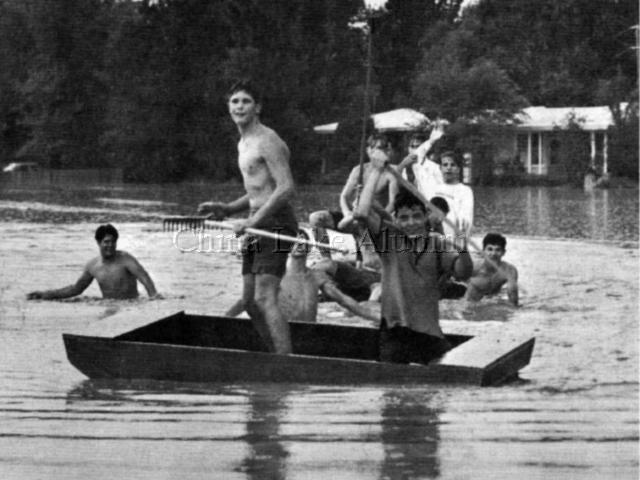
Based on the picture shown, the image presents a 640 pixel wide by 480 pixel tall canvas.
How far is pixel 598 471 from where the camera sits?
5820 mm

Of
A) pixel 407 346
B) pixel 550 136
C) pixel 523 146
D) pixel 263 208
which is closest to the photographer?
pixel 407 346

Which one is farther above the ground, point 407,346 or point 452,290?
point 407,346

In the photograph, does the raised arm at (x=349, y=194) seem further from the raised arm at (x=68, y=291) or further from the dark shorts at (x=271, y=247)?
the dark shorts at (x=271, y=247)

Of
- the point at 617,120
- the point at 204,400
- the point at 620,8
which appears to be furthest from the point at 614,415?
the point at 620,8

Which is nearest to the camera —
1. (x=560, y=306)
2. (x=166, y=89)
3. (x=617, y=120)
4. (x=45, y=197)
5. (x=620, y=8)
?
(x=560, y=306)

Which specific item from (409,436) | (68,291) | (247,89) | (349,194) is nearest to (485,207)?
(349,194)

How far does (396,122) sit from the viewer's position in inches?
2151

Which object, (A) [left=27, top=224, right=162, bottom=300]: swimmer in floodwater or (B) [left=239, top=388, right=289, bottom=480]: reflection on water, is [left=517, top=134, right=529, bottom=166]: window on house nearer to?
(A) [left=27, top=224, right=162, bottom=300]: swimmer in floodwater

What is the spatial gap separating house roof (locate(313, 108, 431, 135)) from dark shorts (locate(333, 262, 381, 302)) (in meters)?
35.2

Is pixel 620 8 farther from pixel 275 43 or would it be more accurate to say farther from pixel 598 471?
pixel 598 471

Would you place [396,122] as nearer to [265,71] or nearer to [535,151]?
[265,71]

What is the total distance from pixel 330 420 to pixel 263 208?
1796 millimetres

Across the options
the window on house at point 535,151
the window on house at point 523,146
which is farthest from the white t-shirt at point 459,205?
the window on house at point 535,151

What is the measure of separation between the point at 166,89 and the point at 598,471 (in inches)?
2064
